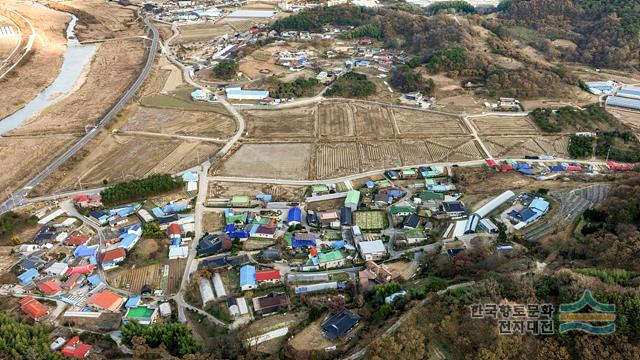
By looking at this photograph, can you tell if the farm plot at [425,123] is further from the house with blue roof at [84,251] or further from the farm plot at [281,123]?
the house with blue roof at [84,251]

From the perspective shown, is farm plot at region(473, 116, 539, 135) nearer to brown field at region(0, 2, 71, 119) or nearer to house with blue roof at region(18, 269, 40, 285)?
house with blue roof at region(18, 269, 40, 285)

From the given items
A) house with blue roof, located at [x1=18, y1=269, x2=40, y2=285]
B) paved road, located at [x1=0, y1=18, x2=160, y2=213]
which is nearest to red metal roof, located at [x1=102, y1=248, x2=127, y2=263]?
house with blue roof, located at [x1=18, y1=269, x2=40, y2=285]

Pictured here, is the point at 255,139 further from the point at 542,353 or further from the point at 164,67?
the point at 542,353

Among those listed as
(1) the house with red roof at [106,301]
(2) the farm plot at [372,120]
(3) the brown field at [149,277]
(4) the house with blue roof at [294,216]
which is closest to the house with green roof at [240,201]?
(4) the house with blue roof at [294,216]

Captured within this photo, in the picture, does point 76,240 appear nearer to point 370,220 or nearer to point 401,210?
point 370,220

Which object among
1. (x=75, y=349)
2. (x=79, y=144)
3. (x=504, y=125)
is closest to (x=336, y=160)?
(x=504, y=125)

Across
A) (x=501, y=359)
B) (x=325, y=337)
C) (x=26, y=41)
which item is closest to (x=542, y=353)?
(x=501, y=359)
